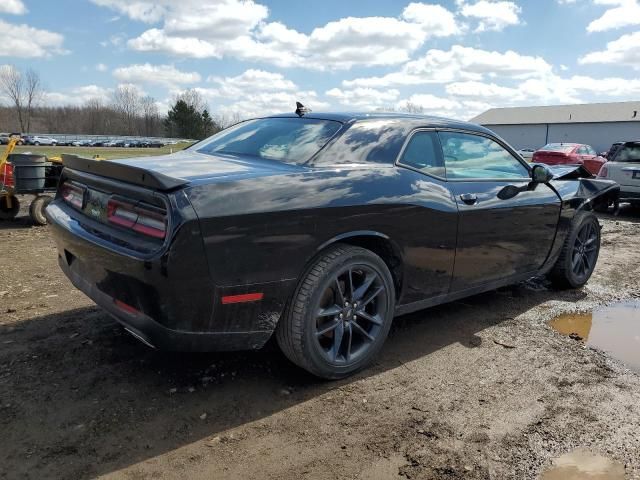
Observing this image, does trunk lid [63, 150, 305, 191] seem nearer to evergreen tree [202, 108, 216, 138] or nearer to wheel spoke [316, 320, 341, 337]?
wheel spoke [316, 320, 341, 337]

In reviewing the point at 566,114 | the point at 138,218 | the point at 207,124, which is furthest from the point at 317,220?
the point at 207,124

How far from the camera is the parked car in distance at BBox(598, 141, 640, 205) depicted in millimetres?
10328

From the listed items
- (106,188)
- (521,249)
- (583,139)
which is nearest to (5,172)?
(106,188)

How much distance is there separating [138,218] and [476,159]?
2572 millimetres

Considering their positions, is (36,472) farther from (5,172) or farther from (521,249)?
(5,172)

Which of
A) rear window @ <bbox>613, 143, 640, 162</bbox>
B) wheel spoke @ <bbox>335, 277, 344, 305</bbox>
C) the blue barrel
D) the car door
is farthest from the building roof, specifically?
wheel spoke @ <bbox>335, 277, 344, 305</bbox>

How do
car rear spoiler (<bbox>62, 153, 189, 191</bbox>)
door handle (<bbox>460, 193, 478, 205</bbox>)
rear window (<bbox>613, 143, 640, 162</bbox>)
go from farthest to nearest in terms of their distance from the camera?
rear window (<bbox>613, 143, 640, 162</bbox>) → door handle (<bbox>460, 193, 478, 205</bbox>) → car rear spoiler (<bbox>62, 153, 189, 191</bbox>)

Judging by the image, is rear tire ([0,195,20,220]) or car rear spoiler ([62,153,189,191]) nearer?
car rear spoiler ([62,153,189,191])

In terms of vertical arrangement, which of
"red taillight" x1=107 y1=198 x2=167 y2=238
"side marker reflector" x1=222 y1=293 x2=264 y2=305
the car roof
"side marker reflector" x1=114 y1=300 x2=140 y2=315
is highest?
the car roof

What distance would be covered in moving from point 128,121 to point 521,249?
99.5 metres

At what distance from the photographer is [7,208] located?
322 inches

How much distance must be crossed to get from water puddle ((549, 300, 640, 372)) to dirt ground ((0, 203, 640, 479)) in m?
0.19

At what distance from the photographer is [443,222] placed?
3428 mm

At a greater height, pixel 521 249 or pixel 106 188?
pixel 106 188
